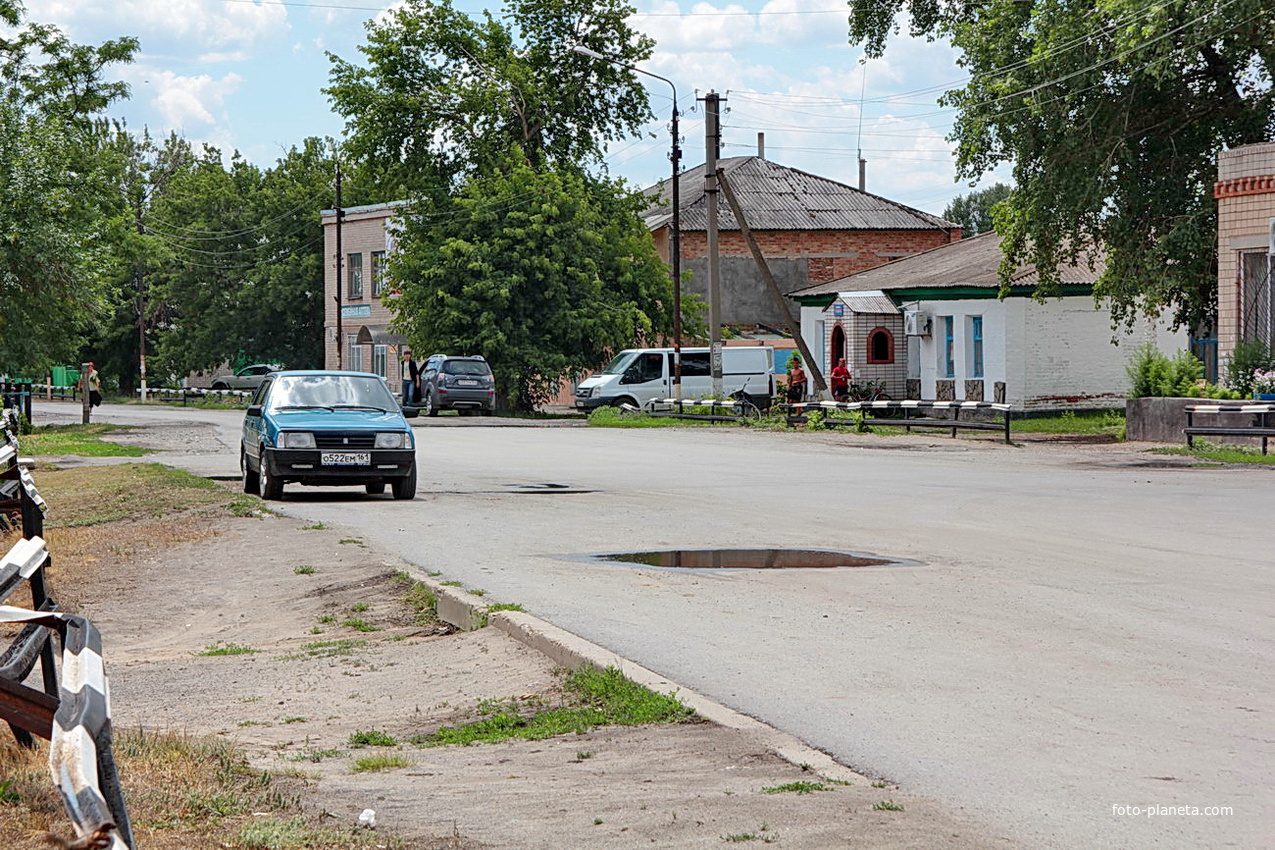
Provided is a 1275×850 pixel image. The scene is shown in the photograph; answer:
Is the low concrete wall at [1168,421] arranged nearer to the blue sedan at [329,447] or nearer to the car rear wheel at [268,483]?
the blue sedan at [329,447]

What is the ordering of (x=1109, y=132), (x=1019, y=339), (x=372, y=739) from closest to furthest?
(x=372, y=739)
(x=1109, y=132)
(x=1019, y=339)

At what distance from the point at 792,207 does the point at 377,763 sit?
59.3m

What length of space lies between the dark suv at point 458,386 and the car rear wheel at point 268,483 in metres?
28.7

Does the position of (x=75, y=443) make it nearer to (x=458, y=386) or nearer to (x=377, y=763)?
(x=458, y=386)

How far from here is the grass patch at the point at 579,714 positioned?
6.71 m

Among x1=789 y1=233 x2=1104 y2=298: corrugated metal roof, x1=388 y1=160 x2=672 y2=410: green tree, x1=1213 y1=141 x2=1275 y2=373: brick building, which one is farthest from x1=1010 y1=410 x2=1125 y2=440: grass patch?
x1=388 y1=160 x2=672 y2=410: green tree

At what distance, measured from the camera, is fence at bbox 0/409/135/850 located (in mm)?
2945

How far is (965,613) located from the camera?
31.6 ft

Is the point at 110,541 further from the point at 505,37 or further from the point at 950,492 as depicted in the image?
the point at 505,37

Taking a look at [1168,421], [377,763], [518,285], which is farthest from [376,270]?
[377,763]

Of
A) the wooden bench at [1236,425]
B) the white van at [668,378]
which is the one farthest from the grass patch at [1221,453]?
the white van at [668,378]

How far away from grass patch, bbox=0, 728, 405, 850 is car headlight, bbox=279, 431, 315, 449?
12.7m

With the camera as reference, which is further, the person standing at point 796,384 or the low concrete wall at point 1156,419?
the person standing at point 796,384

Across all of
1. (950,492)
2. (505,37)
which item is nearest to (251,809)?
(950,492)
